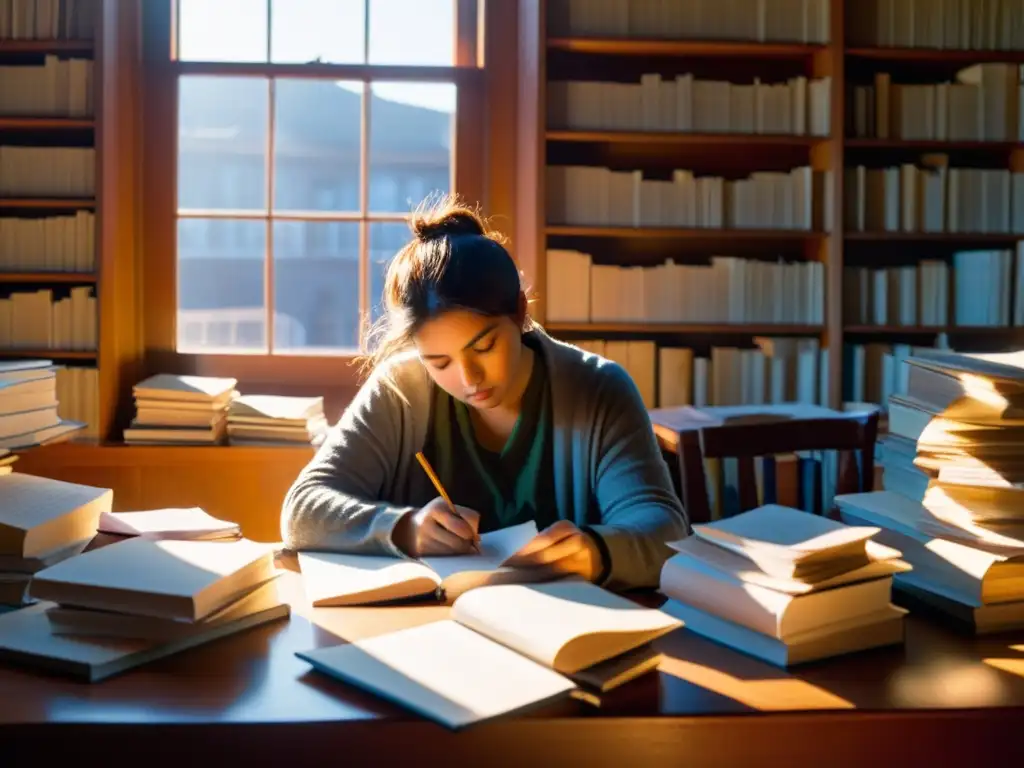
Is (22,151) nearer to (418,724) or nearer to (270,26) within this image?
(270,26)

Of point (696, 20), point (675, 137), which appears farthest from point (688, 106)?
point (696, 20)

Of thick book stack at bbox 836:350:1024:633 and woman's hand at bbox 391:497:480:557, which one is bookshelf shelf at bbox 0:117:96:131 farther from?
thick book stack at bbox 836:350:1024:633

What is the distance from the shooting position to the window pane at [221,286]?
3623 millimetres

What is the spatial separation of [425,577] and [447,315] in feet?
1.69

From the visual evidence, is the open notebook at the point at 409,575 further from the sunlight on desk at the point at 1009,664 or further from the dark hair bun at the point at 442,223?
the dark hair bun at the point at 442,223

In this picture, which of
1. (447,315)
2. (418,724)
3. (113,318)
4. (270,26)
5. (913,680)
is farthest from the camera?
(270,26)

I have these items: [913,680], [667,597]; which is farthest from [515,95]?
[913,680]

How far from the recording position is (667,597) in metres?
1.31

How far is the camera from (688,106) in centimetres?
341

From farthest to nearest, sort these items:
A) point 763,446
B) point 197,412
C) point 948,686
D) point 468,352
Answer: point 197,412 < point 763,446 < point 468,352 < point 948,686

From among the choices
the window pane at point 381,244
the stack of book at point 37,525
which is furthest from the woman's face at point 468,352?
the window pane at point 381,244

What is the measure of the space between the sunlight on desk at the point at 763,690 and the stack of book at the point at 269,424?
7.46 feet

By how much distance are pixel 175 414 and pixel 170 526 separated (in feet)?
5.67

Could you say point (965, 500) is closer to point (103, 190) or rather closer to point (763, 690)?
point (763, 690)
